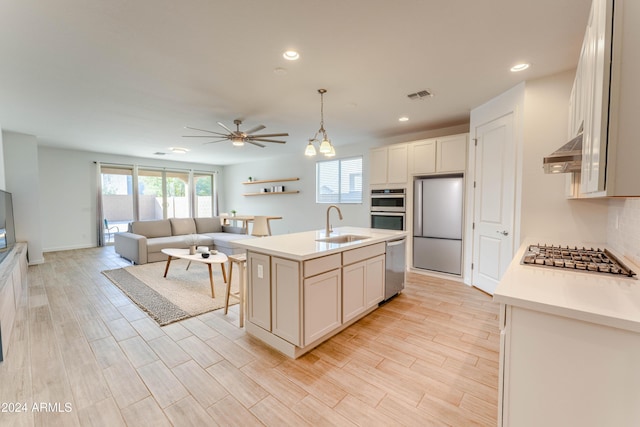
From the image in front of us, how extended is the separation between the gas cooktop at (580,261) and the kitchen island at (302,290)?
1.40 m

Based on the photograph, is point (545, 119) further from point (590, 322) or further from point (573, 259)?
point (590, 322)

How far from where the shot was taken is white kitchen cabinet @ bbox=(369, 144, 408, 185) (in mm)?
4754

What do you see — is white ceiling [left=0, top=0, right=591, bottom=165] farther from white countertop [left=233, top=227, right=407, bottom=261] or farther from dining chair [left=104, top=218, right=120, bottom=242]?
dining chair [left=104, top=218, right=120, bottom=242]

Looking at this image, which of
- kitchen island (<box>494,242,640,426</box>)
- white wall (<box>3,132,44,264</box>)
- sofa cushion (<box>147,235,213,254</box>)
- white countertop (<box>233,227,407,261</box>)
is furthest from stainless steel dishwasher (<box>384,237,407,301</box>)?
white wall (<box>3,132,44,264</box>)

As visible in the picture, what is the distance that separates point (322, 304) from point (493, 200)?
2.76 meters

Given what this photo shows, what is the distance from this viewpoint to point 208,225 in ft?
23.0

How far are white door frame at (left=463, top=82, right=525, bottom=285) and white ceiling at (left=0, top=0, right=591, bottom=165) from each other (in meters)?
0.14

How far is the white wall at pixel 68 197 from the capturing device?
6.36m

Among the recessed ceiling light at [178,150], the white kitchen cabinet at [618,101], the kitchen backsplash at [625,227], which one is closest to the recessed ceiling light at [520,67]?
the kitchen backsplash at [625,227]

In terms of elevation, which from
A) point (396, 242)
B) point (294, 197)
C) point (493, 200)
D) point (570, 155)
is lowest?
point (396, 242)

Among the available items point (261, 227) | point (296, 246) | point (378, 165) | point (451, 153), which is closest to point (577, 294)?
point (296, 246)

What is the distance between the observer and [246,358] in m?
2.17

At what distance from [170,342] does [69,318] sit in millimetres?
1462

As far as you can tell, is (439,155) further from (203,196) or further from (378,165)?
(203,196)
